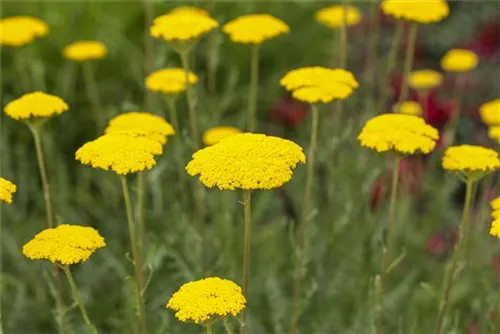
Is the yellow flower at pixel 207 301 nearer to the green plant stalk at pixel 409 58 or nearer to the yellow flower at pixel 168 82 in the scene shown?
the yellow flower at pixel 168 82

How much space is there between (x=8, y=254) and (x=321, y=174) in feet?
4.96

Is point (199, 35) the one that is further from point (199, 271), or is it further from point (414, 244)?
point (414, 244)

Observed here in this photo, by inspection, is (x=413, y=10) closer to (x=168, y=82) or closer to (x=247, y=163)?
(x=168, y=82)

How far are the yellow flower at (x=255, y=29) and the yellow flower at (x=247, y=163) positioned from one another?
0.53 metres

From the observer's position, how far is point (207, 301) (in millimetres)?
1174

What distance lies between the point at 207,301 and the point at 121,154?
32 centimetres

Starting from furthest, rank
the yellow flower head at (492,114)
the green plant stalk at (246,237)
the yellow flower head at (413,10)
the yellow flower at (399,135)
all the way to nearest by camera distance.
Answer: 1. the yellow flower head at (492,114)
2. the yellow flower head at (413,10)
3. the yellow flower at (399,135)
4. the green plant stalk at (246,237)

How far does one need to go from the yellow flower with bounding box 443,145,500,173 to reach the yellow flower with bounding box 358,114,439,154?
58 mm

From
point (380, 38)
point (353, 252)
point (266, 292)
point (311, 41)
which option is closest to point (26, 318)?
point (266, 292)

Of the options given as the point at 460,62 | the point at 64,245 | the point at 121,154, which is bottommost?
the point at 460,62

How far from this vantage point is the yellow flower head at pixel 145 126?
1.60 metres

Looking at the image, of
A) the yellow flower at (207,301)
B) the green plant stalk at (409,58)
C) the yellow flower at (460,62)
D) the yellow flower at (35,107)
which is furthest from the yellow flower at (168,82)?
the yellow flower at (460,62)

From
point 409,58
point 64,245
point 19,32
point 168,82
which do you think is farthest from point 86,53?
point 64,245

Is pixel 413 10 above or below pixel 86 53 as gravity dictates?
above
